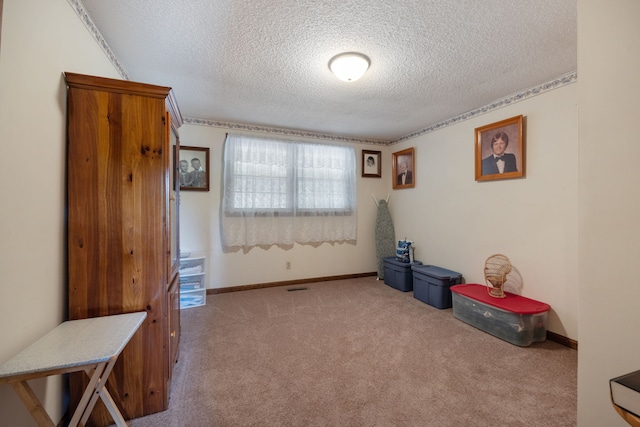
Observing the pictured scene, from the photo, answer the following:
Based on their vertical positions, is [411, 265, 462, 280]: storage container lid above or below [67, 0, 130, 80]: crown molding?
below

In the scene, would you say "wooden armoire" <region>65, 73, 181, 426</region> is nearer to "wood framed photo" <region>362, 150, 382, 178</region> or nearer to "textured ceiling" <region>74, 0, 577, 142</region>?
"textured ceiling" <region>74, 0, 577, 142</region>

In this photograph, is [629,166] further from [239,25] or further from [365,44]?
[239,25]

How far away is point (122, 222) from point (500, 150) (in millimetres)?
3464

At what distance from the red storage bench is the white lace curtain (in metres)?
2.06

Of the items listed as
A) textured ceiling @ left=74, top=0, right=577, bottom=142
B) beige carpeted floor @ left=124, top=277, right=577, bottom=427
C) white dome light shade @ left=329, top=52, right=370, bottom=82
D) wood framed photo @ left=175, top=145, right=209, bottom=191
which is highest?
textured ceiling @ left=74, top=0, right=577, bottom=142

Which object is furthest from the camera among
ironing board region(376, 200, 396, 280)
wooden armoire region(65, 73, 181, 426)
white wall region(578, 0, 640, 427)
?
ironing board region(376, 200, 396, 280)

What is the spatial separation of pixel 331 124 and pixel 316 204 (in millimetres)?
1251

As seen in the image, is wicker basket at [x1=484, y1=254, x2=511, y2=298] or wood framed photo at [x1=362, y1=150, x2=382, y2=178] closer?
wicker basket at [x1=484, y1=254, x2=511, y2=298]

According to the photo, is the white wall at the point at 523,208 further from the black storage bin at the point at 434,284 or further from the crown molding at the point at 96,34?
the crown molding at the point at 96,34

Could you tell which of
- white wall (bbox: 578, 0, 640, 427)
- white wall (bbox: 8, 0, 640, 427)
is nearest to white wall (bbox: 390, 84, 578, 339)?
white wall (bbox: 8, 0, 640, 427)

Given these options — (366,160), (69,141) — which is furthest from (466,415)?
(366,160)

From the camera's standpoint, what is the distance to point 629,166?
80 cm

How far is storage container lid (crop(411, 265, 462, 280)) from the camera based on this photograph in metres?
3.02

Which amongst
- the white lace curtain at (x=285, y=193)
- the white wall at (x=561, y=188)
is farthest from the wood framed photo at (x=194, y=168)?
the white wall at (x=561, y=188)
